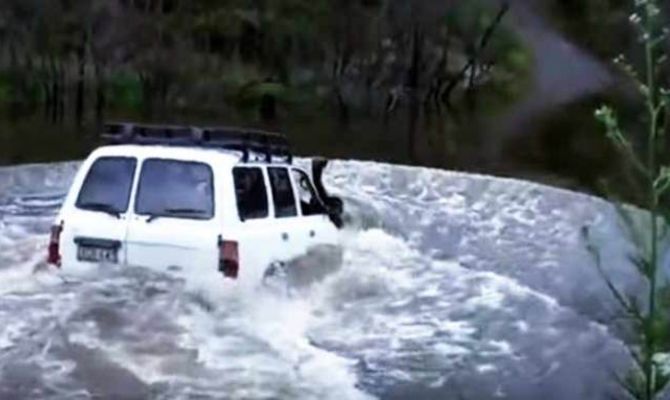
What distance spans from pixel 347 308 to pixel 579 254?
602 cm

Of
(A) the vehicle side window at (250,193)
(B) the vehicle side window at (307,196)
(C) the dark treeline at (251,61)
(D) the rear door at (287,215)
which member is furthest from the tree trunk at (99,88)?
(A) the vehicle side window at (250,193)

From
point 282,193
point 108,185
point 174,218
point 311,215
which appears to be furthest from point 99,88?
point 174,218

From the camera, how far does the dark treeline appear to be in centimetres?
4978

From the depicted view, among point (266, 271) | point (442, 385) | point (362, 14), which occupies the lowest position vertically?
point (442, 385)

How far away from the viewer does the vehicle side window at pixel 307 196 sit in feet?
48.2

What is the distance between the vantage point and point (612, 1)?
6881 cm

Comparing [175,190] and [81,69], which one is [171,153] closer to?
[175,190]

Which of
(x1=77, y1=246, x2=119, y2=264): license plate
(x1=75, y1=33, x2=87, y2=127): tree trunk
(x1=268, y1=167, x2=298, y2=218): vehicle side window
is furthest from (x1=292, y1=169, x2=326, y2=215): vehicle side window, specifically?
(x1=75, y1=33, x2=87, y2=127): tree trunk

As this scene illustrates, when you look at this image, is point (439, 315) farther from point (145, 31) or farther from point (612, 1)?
A: point (612, 1)

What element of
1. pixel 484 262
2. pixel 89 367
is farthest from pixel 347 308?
pixel 484 262

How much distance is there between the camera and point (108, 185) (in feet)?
44.0

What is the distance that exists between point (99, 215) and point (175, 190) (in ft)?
2.14

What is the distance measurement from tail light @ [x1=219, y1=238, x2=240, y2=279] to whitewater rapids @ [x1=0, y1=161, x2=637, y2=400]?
10.0 inches

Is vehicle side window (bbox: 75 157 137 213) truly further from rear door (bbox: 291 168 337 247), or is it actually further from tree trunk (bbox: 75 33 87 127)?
tree trunk (bbox: 75 33 87 127)
